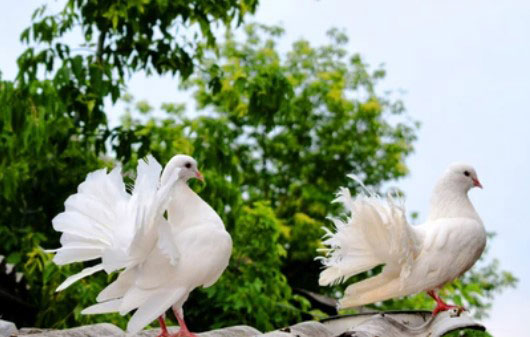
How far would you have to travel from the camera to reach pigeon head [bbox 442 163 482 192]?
442cm

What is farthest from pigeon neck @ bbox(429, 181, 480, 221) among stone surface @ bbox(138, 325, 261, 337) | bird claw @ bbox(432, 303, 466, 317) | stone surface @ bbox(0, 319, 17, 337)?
stone surface @ bbox(0, 319, 17, 337)

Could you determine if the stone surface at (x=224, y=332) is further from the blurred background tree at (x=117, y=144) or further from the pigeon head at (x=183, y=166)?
the blurred background tree at (x=117, y=144)

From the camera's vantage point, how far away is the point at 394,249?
402 cm

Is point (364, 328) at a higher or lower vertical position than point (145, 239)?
lower

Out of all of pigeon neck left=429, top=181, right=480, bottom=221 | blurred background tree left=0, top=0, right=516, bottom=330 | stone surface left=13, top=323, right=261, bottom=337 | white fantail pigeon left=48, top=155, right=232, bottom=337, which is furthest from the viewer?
blurred background tree left=0, top=0, right=516, bottom=330

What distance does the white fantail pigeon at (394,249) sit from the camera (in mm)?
3959

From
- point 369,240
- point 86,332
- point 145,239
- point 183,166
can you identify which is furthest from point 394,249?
point 86,332

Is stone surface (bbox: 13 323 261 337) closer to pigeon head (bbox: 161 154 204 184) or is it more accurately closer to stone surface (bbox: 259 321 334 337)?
stone surface (bbox: 259 321 334 337)

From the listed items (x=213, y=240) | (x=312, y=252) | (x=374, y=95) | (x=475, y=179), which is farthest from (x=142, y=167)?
(x=374, y=95)

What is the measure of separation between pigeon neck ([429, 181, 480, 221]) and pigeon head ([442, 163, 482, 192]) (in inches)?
0.9

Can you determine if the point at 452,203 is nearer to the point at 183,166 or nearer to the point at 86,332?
the point at 183,166

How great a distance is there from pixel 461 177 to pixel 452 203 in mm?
154

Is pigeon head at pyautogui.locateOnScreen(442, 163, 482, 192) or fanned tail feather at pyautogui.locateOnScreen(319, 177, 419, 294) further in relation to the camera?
pigeon head at pyautogui.locateOnScreen(442, 163, 482, 192)

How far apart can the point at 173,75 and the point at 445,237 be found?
5.46 m
